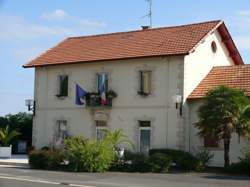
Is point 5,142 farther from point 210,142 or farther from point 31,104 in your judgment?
point 210,142

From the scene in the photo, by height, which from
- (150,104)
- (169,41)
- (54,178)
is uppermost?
(169,41)

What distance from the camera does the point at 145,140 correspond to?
31.4 metres

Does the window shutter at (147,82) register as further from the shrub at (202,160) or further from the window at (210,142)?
the shrub at (202,160)

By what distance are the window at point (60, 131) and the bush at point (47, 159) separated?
25.0 ft

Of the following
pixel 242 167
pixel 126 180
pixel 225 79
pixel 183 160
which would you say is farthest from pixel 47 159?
pixel 225 79

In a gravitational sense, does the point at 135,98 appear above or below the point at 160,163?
above

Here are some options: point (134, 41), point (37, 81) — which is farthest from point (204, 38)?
point (37, 81)

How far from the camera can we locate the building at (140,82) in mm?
30078

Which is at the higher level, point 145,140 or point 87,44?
point 87,44

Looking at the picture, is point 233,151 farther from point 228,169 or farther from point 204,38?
point 204,38

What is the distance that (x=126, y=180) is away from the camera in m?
20.5

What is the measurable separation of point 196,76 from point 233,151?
4915 mm

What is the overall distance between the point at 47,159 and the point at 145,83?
7.79 meters

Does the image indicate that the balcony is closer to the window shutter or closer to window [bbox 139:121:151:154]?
the window shutter
